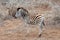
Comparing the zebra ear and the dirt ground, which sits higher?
the zebra ear

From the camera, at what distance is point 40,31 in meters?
6.23

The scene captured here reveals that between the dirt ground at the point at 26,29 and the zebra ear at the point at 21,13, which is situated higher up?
the zebra ear at the point at 21,13

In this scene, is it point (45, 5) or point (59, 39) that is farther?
point (45, 5)

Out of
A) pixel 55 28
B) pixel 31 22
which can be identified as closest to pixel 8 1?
pixel 31 22

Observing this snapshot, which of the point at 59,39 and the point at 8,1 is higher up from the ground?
the point at 8,1

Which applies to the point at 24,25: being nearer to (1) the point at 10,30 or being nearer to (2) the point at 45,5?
(1) the point at 10,30

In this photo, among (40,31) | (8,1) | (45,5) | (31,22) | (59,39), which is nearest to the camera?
(59,39)

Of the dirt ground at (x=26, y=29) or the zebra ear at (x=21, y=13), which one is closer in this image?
the dirt ground at (x=26, y=29)

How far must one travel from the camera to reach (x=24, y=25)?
272 inches

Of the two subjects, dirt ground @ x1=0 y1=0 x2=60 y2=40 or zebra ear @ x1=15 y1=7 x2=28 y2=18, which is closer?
dirt ground @ x1=0 y1=0 x2=60 y2=40

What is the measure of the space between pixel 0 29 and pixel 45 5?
3.55 metres

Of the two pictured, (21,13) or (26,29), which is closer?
(26,29)

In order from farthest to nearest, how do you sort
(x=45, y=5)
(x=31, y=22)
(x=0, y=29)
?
(x=45, y=5), (x=31, y=22), (x=0, y=29)

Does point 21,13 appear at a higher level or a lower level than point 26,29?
higher
